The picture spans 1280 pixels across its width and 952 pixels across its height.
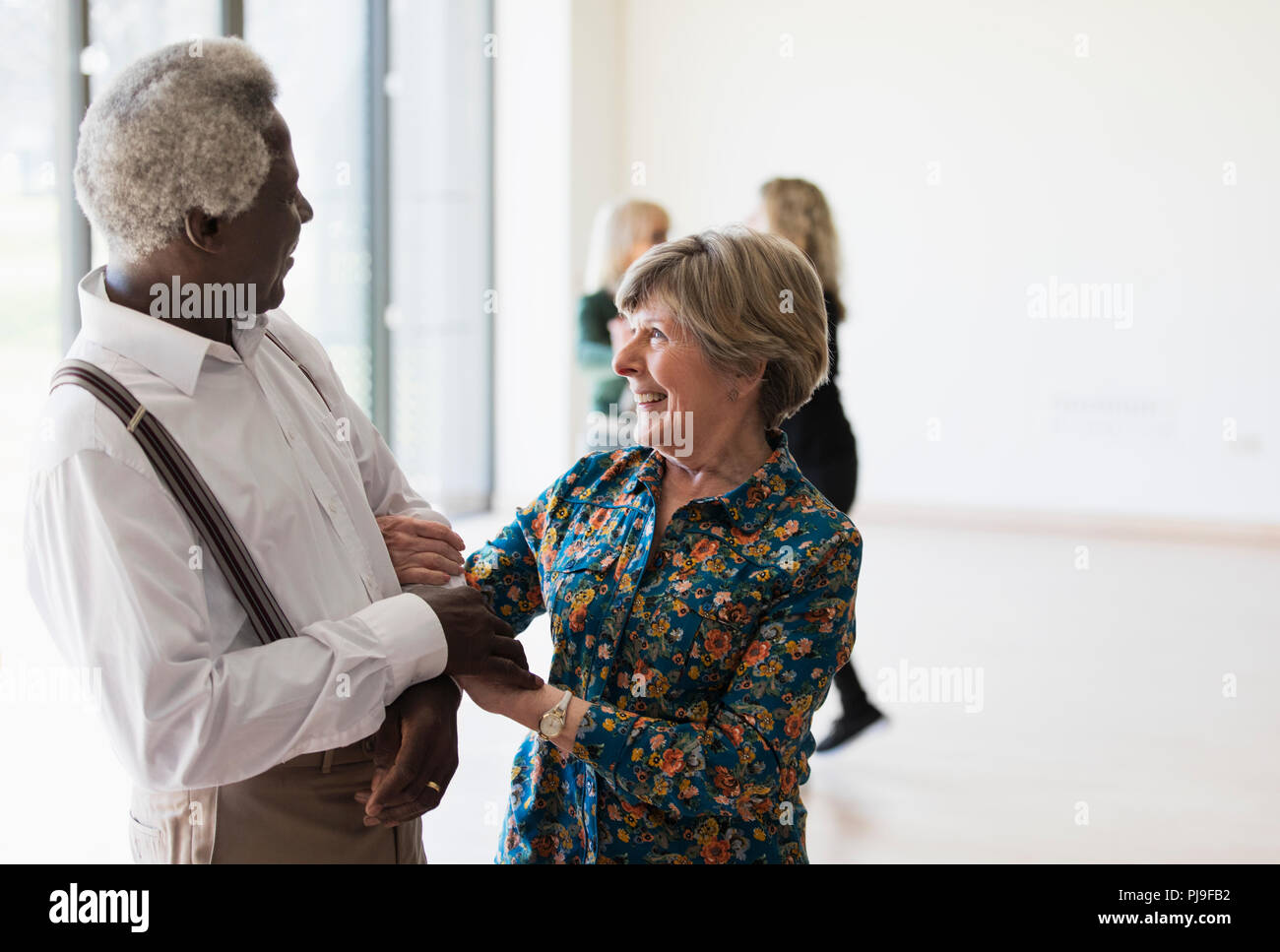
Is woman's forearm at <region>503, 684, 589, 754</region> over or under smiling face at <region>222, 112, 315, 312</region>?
under

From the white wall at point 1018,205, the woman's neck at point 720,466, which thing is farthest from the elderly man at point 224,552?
the white wall at point 1018,205

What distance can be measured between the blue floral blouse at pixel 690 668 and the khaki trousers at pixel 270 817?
27 centimetres

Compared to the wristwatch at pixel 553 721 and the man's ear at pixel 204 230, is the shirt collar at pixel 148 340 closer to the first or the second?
the man's ear at pixel 204 230

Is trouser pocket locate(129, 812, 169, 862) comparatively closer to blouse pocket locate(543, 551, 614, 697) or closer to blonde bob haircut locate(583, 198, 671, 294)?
blouse pocket locate(543, 551, 614, 697)

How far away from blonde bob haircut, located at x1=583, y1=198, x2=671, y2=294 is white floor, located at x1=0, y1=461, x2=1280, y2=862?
1612 mm

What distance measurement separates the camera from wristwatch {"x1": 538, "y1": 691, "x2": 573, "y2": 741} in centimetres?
152

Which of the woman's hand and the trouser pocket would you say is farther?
the woman's hand

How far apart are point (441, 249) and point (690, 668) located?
6.50m

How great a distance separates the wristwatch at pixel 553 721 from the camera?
1517mm

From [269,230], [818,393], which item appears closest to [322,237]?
[818,393]

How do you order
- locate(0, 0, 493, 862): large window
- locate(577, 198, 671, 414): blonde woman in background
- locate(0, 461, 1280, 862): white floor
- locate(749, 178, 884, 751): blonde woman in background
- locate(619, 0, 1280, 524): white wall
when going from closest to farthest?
1. locate(0, 461, 1280, 862): white floor
2. locate(749, 178, 884, 751): blonde woman in background
3. locate(0, 0, 493, 862): large window
4. locate(577, 198, 671, 414): blonde woman in background
5. locate(619, 0, 1280, 524): white wall

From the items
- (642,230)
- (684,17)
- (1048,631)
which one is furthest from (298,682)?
(684,17)

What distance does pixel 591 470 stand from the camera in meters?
1.78

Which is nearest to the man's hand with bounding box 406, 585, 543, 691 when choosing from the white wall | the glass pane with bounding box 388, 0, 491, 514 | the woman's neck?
the woman's neck
